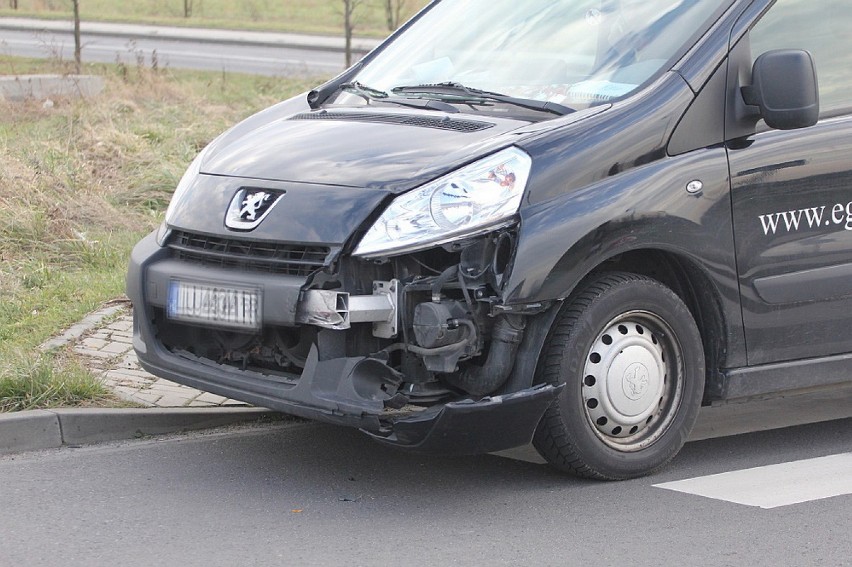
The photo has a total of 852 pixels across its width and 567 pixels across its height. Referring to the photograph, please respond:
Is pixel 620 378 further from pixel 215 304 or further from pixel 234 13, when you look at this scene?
pixel 234 13

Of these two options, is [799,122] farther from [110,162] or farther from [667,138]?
[110,162]

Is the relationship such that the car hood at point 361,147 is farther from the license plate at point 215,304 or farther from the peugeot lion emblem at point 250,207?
the license plate at point 215,304

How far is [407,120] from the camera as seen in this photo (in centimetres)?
512

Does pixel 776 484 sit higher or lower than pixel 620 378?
lower

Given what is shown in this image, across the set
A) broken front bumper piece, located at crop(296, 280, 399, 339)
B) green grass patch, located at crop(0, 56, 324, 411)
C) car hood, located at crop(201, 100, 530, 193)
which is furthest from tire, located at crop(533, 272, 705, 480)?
green grass patch, located at crop(0, 56, 324, 411)

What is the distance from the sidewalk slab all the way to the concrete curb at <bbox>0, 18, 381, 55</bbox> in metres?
22.1

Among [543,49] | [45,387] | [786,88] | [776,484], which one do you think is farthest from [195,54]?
[776,484]

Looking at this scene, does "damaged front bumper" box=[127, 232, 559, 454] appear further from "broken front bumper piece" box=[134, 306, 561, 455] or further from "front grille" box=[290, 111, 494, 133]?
"front grille" box=[290, 111, 494, 133]

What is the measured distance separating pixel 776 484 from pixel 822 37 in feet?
5.78

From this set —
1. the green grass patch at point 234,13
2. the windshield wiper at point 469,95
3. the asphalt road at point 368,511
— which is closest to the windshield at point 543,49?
the windshield wiper at point 469,95

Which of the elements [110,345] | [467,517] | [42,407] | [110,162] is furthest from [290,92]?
[467,517]

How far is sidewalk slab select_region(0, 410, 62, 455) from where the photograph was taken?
5.39 metres

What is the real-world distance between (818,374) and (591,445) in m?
1.08

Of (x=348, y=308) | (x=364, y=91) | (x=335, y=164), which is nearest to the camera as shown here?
(x=348, y=308)
